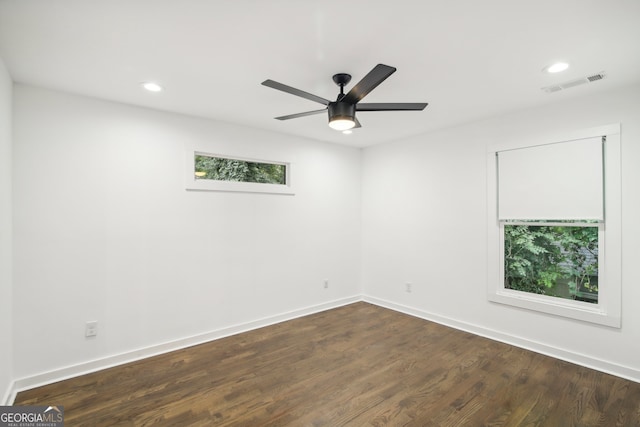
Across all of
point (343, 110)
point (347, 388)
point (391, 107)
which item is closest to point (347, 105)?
point (343, 110)

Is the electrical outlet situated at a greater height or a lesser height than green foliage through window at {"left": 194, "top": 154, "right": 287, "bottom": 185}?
lesser

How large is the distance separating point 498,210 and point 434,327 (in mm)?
1647

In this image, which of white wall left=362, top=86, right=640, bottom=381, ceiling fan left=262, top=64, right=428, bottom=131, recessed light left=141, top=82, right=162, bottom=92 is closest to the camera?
ceiling fan left=262, top=64, right=428, bottom=131

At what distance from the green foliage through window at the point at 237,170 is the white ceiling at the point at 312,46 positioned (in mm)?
758

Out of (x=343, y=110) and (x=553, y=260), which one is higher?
(x=343, y=110)

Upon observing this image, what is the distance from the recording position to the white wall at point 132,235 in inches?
101

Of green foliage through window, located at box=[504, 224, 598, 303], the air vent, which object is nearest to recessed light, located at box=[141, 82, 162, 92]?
the air vent

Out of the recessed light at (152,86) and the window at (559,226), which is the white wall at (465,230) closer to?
the window at (559,226)

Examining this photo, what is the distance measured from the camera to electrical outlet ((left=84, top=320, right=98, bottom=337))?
9.08ft

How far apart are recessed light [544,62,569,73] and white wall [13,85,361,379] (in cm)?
285

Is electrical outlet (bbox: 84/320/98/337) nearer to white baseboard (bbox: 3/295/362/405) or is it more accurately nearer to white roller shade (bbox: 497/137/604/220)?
white baseboard (bbox: 3/295/362/405)

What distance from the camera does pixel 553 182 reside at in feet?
9.99

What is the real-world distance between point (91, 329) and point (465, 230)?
4157 mm

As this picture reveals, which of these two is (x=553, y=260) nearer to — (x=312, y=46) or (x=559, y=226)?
(x=559, y=226)
